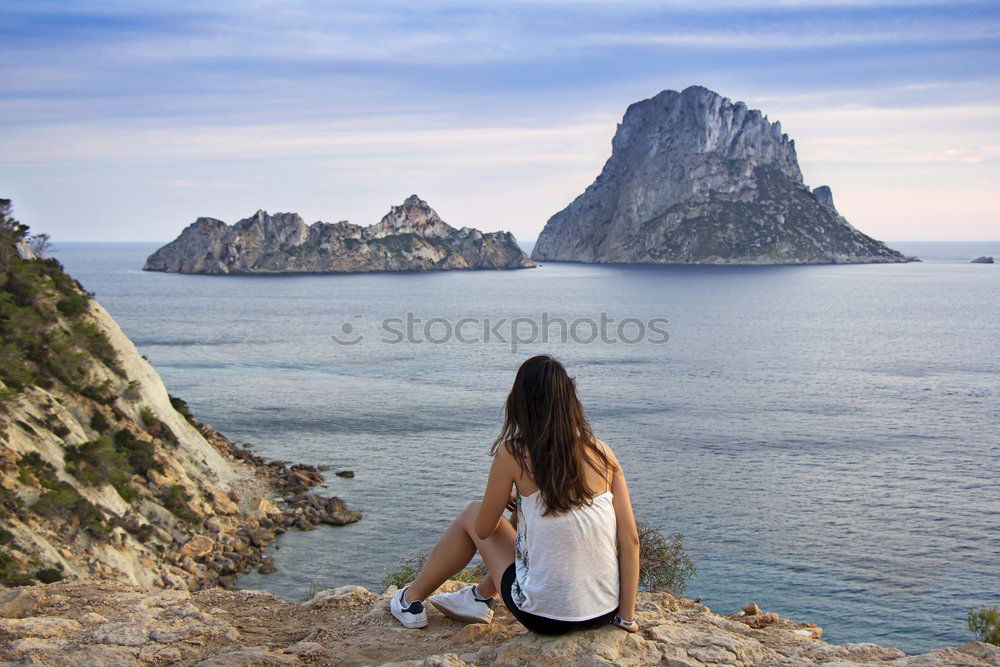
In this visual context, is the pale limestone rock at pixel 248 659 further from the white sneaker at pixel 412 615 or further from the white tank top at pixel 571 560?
the white tank top at pixel 571 560

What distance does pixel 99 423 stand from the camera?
2883cm

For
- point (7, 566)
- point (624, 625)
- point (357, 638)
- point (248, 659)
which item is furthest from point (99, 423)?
point (624, 625)

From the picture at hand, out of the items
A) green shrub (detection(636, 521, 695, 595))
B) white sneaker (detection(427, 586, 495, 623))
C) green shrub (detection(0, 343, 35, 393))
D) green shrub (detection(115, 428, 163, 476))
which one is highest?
white sneaker (detection(427, 586, 495, 623))

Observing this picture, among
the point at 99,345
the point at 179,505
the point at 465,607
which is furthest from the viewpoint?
the point at 99,345

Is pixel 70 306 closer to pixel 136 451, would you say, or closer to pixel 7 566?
pixel 136 451

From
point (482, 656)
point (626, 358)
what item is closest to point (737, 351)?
point (626, 358)

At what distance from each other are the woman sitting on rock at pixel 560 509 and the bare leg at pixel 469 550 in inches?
11.3

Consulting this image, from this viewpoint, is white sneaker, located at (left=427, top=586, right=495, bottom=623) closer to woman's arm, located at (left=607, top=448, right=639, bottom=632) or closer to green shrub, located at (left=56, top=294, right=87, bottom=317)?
woman's arm, located at (left=607, top=448, right=639, bottom=632)

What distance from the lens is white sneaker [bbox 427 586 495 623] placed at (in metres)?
6.79

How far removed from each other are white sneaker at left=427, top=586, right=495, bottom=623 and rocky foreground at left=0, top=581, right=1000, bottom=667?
0.37 feet

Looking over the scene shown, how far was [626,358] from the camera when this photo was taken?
75.5 metres

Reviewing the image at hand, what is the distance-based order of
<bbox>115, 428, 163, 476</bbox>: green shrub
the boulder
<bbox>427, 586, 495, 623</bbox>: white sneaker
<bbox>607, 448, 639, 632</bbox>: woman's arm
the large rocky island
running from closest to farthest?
<bbox>607, 448, 639, 632</bbox>: woman's arm → the large rocky island → <bbox>427, 586, 495, 623</bbox>: white sneaker → the boulder → <bbox>115, 428, 163, 476</bbox>: green shrub

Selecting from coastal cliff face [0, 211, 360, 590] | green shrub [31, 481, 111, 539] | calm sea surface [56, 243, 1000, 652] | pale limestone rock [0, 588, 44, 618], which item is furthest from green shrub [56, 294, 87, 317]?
pale limestone rock [0, 588, 44, 618]

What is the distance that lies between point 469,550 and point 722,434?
40.2 m
